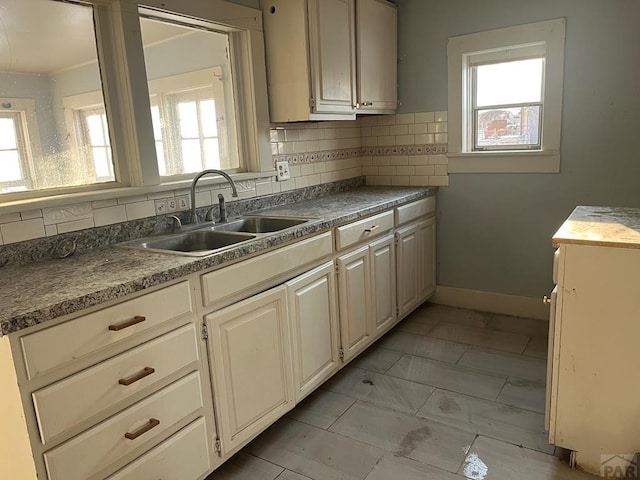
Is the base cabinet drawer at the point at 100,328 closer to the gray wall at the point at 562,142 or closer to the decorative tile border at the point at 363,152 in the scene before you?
the decorative tile border at the point at 363,152

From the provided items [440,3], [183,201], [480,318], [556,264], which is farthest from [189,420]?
[440,3]

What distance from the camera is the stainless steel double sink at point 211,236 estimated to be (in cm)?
220

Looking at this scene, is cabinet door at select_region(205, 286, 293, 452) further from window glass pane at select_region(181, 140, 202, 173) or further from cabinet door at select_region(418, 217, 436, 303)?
cabinet door at select_region(418, 217, 436, 303)

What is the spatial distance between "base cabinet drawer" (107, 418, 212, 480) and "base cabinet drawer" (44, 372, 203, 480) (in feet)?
0.16

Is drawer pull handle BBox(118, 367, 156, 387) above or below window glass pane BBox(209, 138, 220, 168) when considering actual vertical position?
below

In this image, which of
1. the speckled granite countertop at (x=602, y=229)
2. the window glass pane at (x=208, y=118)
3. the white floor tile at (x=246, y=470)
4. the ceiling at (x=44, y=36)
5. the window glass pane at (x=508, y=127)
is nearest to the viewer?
the speckled granite countertop at (x=602, y=229)

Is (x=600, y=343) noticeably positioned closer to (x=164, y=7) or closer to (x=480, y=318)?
(x=480, y=318)

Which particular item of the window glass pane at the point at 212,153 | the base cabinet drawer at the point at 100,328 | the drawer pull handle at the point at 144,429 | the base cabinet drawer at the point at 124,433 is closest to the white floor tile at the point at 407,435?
the base cabinet drawer at the point at 124,433

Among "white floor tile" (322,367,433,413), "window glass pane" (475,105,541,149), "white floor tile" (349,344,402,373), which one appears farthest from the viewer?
"window glass pane" (475,105,541,149)

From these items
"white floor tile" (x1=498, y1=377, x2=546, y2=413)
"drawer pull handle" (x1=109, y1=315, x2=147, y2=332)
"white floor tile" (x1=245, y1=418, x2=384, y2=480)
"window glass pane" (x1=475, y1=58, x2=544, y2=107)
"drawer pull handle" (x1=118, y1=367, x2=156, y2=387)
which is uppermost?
"window glass pane" (x1=475, y1=58, x2=544, y2=107)

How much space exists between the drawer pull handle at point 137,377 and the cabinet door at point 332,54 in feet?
5.84

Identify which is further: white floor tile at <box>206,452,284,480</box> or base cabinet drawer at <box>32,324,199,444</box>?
white floor tile at <box>206,452,284,480</box>

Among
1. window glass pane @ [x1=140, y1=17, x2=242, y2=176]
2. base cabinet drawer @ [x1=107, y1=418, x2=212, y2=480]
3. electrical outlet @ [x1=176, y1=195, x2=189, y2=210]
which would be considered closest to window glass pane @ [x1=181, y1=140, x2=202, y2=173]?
window glass pane @ [x1=140, y1=17, x2=242, y2=176]

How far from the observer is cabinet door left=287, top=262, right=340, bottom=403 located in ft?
7.59
